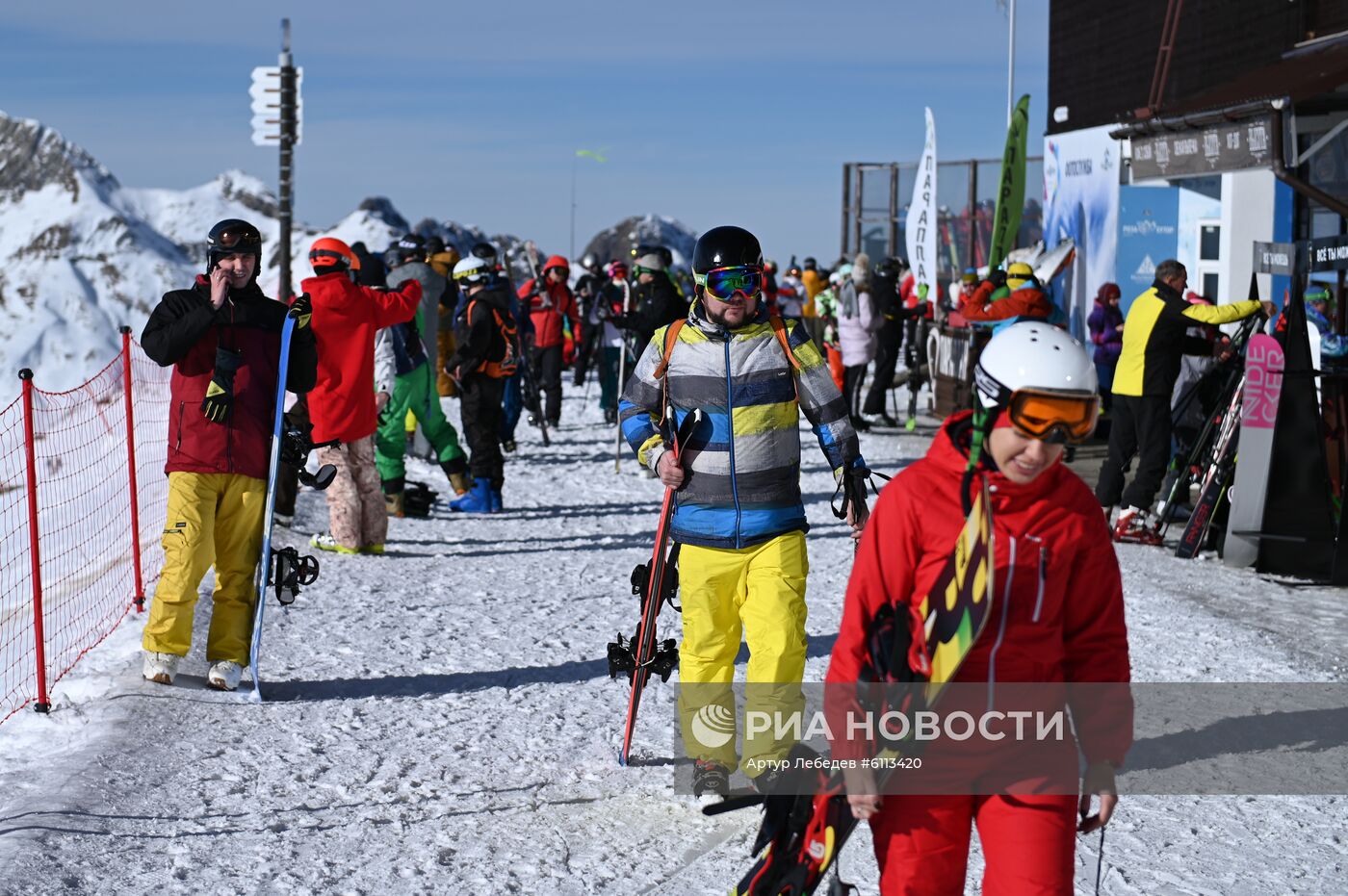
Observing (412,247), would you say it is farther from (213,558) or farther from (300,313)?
(213,558)

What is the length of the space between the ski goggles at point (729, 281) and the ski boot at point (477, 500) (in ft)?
23.7

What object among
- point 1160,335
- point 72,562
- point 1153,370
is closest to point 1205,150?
point 1160,335

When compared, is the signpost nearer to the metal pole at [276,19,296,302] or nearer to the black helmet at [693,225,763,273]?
the metal pole at [276,19,296,302]

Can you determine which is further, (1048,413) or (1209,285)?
(1209,285)

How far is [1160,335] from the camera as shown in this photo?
10250 mm

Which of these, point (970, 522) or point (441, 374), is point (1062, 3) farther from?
point (970, 522)

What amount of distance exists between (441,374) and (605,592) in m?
6.59

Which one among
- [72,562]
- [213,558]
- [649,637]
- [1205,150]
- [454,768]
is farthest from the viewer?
[72,562]

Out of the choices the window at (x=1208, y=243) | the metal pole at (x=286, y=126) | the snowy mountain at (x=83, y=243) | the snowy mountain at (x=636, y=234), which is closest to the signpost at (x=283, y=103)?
the metal pole at (x=286, y=126)

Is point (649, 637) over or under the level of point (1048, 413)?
under

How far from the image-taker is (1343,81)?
10195 millimetres

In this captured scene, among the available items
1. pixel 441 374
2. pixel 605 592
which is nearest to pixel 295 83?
pixel 441 374

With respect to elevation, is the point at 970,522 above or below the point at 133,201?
below

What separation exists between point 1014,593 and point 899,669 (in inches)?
11.2
